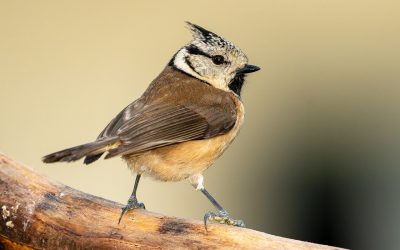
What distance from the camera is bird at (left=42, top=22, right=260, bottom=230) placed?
3.29 meters

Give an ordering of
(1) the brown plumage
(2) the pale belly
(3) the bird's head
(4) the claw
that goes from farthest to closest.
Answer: (3) the bird's head
(2) the pale belly
(1) the brown plumage
(4) the claw

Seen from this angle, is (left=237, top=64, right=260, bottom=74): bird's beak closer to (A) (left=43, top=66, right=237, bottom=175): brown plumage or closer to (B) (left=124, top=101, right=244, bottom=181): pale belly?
(A) (left=43, top=66, right=237, bottom=175): brown plumage

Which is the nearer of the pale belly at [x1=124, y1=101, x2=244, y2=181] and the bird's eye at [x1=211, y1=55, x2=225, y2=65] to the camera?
the pale belly at [x1=124, y1=101, x2=244, y2=181]

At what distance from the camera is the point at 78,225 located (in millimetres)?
3074

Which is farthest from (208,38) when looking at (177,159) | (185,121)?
(177,159)

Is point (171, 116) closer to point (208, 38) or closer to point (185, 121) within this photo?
point (185, 121)

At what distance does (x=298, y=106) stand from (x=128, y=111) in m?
1.54

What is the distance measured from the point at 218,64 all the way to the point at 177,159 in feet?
2.07

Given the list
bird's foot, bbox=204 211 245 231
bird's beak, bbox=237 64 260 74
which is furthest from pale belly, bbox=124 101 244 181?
bird's beak, bbox=237 64 260 74

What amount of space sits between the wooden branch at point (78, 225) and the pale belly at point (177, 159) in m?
0.35

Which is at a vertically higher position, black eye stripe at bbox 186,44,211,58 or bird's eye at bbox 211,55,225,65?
black eye stripe at bbox 186,44,211,58

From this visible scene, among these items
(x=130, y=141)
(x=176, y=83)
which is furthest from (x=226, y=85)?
(x=130, y=141)

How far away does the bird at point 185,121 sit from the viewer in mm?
3293

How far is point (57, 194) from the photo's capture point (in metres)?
3.17
